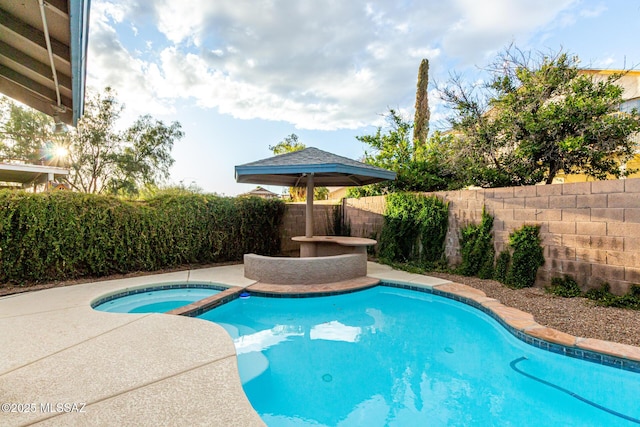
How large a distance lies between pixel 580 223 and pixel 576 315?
1.85 metres

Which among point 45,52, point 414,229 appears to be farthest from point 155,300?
point 414,229

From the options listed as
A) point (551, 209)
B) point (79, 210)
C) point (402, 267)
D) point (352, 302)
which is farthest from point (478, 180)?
point (79, 210)

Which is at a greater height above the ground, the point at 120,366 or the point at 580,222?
the point at 580,222

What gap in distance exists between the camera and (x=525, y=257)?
20.8ft

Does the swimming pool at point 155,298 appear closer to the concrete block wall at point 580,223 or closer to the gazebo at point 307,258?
the gazebo at point 307,258

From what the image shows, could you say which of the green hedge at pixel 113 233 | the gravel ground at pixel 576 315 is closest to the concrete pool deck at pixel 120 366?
the gravel ground at pixel 576 315

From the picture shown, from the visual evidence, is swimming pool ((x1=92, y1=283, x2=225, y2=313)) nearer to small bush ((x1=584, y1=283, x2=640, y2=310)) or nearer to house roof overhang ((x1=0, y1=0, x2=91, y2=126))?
house roof overhang ((x1=0, y1=0, x2=91, y2=126))

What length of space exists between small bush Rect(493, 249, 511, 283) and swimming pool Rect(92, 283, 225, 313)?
6.06 meters

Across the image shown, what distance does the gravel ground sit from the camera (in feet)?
13.3

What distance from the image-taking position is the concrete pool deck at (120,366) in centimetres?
208

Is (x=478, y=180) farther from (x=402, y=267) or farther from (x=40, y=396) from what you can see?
(x=40, y=396)

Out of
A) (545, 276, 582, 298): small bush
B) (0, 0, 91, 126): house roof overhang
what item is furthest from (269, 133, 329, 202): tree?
(0, 0, 91, 126): house roof overhang

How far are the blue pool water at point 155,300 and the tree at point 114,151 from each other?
18.8m

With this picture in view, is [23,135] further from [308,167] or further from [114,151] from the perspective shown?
[308,167]
